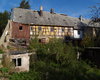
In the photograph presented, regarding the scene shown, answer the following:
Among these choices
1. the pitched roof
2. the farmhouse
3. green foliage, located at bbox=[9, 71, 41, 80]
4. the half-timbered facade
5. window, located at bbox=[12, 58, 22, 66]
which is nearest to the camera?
green foliage, located at bbox=[9, 71, 41, 80]

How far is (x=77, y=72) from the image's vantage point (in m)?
16.5

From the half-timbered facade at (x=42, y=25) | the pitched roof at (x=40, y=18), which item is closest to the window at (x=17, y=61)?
the half-timbered facade at (x=42, y=25)

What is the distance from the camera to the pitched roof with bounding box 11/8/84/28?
31369mm

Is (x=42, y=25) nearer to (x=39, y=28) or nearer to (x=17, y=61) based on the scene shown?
(x=39, y=28)

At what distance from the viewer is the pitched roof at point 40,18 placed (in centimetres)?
3137

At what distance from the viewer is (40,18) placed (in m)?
33.0

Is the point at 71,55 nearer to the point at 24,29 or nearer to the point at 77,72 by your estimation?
the point at 77,72

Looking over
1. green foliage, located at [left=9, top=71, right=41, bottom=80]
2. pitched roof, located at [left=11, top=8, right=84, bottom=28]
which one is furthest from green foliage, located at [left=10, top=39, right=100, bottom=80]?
pitched roof, located at [left=11, top=8, right=84, bottom=28]

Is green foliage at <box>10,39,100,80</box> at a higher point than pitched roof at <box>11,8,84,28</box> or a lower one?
lower

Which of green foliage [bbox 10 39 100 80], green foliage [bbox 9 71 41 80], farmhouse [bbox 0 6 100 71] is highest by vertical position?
farmhouse [bbox 0 6 100 71]

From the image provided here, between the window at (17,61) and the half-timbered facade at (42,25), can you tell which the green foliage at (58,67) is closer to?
the window at (17,61)

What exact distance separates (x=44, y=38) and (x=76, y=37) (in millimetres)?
7821

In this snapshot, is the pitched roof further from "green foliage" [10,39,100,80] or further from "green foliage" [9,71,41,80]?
"green foliage" [9,71,41,80]

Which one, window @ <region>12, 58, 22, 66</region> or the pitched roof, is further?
the pitched roof
